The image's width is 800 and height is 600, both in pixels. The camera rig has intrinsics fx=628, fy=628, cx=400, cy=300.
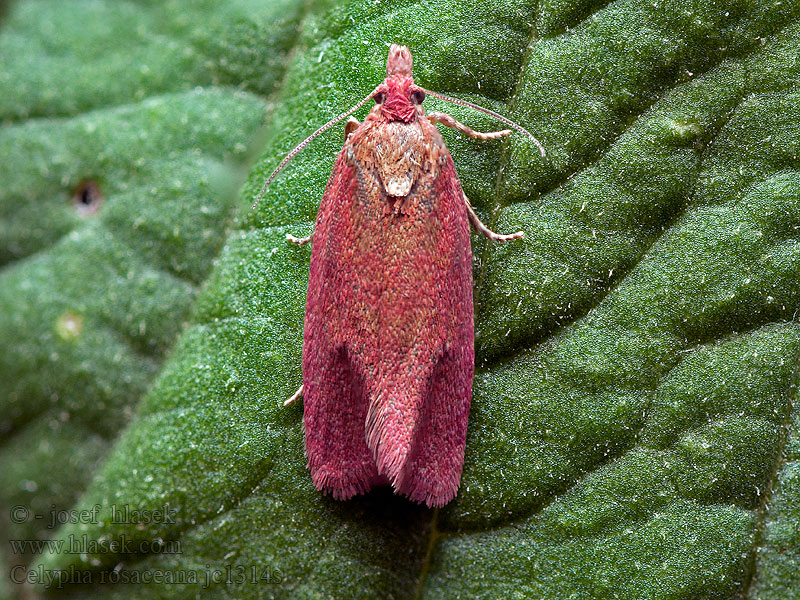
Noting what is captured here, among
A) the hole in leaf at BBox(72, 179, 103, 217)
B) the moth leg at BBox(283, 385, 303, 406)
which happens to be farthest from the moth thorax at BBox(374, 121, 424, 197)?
the hole in leaf at BBox(72, 179, 103, 217)

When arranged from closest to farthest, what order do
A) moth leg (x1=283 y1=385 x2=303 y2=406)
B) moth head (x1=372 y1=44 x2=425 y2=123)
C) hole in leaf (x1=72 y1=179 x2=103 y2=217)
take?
moth head (x1=372 y1=44 x2=425 y2=123)
moth leg (x1=283 y1=385 x2=303 y2=406)
hole in leaf (x1=72 y1=179 x2=103 y2=217)

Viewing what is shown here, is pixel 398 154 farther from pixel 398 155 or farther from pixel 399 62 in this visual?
pixel 399 62

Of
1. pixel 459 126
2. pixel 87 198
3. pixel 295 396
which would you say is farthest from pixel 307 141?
pixel 87 198

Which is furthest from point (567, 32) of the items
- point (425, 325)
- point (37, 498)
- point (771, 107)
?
point (37, 498)

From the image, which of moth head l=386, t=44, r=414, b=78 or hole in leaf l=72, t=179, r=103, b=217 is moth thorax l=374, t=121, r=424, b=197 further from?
hole in leaf l=72, t=179, r=103, b=217

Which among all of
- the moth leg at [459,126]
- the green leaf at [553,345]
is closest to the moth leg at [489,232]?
the green leaf at [553,345]
